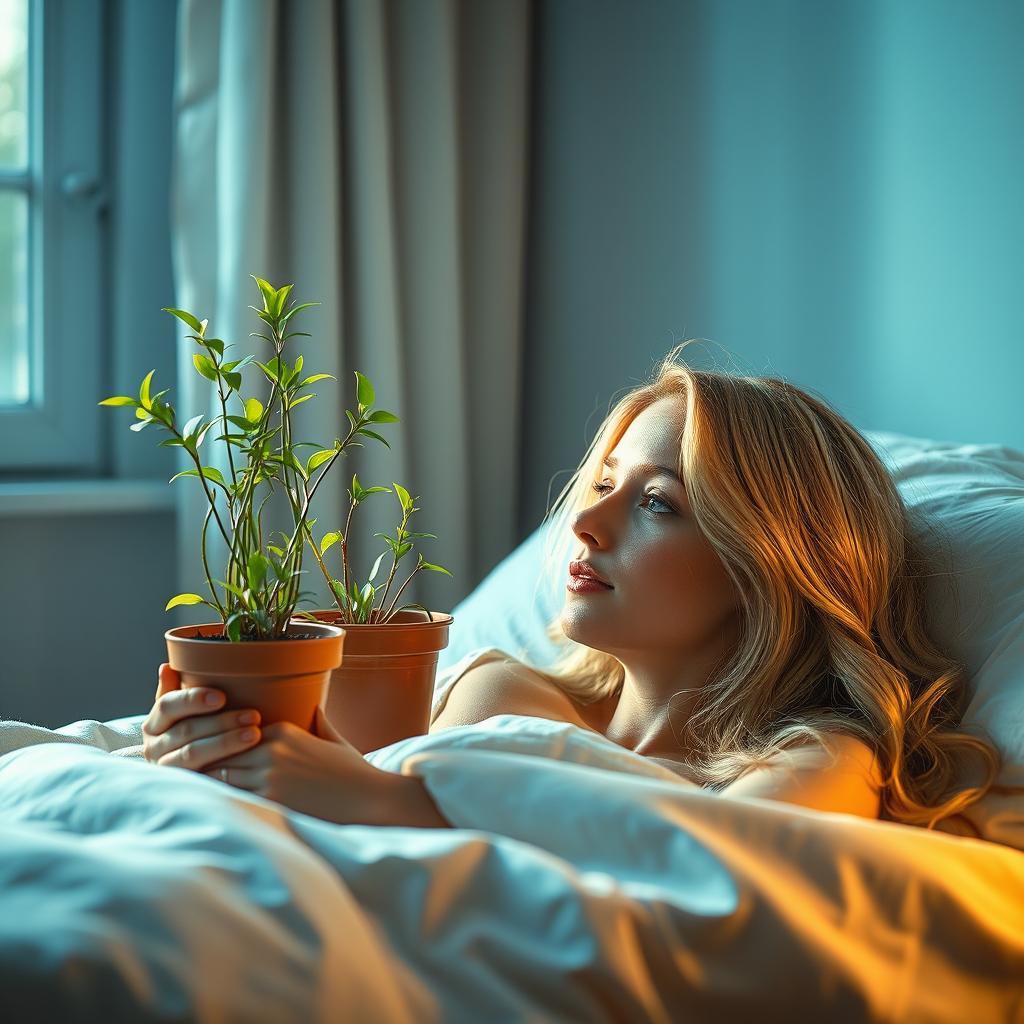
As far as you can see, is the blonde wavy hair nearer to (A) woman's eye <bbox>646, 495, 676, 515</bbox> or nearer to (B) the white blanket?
(A) woman's eye <bbox>646, 495, 676, 515</bbox>

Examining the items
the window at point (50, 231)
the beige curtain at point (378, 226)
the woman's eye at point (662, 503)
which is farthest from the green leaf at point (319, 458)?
the window at point (50, 231)

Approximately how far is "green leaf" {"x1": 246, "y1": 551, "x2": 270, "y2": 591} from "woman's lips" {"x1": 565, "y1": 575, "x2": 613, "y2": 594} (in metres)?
0.40

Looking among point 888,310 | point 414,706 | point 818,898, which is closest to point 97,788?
point 414,706

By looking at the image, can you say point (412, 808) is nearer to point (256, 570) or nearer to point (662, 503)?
point (256, 570)

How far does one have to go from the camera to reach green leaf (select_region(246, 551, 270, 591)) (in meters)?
0.82

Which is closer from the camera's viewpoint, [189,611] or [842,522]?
[842,522]

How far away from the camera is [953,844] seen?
2.55ft

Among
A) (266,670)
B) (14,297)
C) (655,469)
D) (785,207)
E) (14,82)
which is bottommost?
(266,670)

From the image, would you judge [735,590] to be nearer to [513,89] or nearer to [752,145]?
[752,145]

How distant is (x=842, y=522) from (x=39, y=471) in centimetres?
167

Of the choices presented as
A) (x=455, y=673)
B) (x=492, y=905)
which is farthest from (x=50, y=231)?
(x=492, y=905)

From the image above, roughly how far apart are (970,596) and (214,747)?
704mm

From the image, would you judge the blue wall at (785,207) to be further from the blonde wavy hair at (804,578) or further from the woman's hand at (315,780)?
the woman's hand at (315,780)

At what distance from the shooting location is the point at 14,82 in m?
2.21
